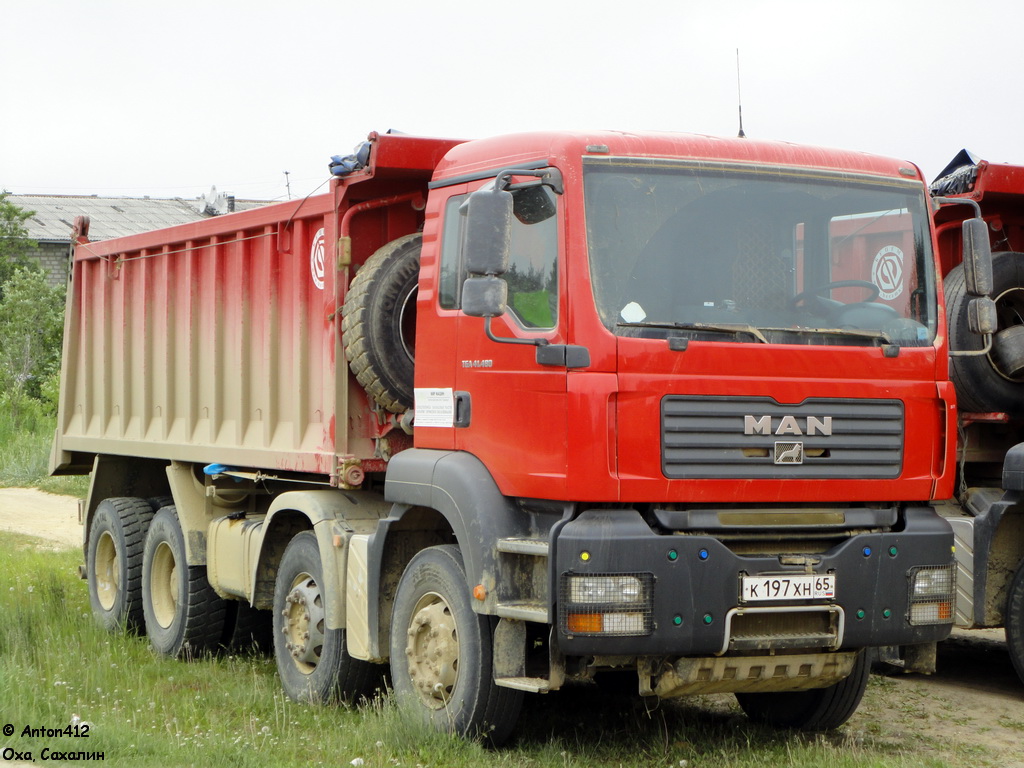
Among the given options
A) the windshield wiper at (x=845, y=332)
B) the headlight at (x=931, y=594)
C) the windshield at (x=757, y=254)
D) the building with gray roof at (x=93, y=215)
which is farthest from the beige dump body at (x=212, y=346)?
the building with gray roof at (x=93, y=215)

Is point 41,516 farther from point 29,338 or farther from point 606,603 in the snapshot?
point 606,603

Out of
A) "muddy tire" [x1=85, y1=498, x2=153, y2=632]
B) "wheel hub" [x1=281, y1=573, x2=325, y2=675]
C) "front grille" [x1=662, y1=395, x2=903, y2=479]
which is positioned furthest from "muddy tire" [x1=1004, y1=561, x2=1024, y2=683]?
"muddy tire" [x1=85, y1=498, x2=153, y2=632]

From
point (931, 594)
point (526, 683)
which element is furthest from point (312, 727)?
point (931, 594)

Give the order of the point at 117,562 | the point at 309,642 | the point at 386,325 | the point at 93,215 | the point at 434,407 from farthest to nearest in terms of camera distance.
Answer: the point at 93,215, the point at 117,562, the point at 309,642, the point at 386,325, the point at 434,407

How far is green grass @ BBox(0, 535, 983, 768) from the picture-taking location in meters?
6.05

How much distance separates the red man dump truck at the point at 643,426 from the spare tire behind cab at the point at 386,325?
0.05 ft

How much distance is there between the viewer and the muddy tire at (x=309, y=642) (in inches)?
289

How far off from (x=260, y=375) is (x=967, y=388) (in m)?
4.24

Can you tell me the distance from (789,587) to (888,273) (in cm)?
150

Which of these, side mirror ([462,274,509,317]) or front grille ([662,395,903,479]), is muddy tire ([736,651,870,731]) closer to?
front grille ([662,395,903,479])

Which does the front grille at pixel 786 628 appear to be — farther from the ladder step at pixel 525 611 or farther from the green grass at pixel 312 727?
the ladder step at pixel 525 611

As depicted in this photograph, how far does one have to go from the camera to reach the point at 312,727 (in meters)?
6.86

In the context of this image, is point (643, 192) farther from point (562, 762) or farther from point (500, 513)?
point (562, 762)

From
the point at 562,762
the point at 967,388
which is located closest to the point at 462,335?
the point at 562,762
